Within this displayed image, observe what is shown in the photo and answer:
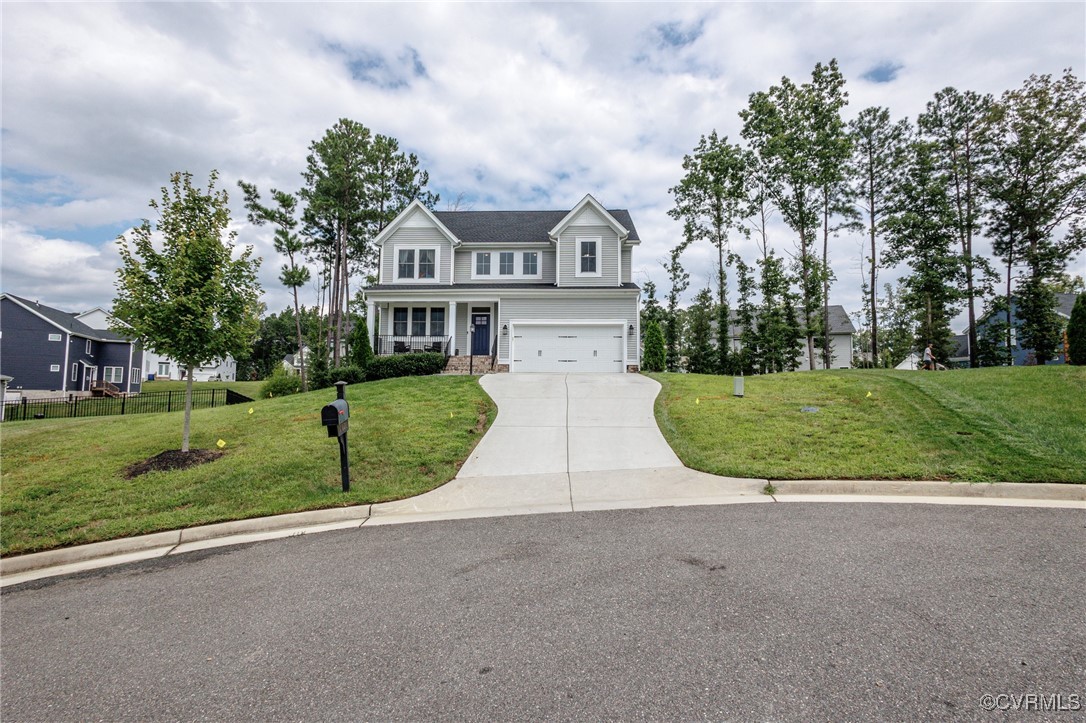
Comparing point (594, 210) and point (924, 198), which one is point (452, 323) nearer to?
point (594, 210)

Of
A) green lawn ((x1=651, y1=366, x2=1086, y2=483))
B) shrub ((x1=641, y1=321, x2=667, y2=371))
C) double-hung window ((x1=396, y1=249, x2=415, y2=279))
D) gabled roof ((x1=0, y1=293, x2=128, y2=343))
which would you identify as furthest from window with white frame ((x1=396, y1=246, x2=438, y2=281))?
gabled roof ((x1=0, y1=293, x2=128, y2=343))

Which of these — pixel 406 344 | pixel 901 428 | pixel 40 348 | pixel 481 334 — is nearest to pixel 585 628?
pixel 901 428

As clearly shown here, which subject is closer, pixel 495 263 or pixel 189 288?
pixel 189 288

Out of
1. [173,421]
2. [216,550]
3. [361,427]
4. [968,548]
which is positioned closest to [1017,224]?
[968,548]

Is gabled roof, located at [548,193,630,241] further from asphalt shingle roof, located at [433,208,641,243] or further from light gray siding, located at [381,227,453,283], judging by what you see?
light gray siding, located at [381,227,453,283]

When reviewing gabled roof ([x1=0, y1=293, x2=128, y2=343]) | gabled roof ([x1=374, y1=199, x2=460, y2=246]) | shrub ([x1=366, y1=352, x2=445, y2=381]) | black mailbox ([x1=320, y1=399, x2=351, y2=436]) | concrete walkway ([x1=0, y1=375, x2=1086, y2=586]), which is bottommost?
concrete walkway ([x1=0, y1=375, x2=1086, y2=586])

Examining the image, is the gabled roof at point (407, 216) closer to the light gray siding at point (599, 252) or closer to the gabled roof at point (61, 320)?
the light gray siding at point (599, 252)

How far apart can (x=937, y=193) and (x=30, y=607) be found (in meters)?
33.0

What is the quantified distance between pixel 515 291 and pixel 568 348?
328 cm

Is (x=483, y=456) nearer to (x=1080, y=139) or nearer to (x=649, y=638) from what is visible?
(x=649, y=638)

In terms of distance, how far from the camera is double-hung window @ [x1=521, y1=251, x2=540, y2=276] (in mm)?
22688

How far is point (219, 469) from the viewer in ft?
24.6

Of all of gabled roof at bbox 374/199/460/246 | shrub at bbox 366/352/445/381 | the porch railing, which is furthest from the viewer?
gabled roof at bbox 374/199/460/246

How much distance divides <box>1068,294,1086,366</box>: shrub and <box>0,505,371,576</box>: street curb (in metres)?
18.6
